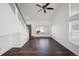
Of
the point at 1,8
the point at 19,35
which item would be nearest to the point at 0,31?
the point at 1,8

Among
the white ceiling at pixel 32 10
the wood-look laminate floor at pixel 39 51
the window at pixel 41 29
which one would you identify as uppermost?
the white ceiling at pixel 32 10

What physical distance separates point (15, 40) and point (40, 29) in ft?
20.6

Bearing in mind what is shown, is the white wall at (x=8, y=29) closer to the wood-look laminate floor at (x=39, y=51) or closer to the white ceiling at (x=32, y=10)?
the wood-look laminate floor at (x=39, y=51)

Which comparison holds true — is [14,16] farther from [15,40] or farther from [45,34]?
[45,34]

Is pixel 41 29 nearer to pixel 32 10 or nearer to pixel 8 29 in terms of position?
pixel 32 10

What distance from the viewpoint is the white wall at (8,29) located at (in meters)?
3.38

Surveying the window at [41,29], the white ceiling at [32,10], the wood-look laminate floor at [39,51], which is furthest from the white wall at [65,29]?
the window at [41,29]

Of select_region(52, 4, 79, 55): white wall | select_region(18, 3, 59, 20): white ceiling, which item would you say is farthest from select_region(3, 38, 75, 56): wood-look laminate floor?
select_region(18, 3, 59, 20): white ceiling

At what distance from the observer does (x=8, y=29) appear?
3873 millimetres

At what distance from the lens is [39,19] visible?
11.0 metres

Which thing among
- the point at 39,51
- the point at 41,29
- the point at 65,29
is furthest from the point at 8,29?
the point at 41,29

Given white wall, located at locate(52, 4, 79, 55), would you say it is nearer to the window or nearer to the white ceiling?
the white ceiling

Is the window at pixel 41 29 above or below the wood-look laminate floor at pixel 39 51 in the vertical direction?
above

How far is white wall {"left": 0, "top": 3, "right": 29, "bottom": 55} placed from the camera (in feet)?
11.1
